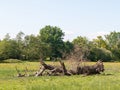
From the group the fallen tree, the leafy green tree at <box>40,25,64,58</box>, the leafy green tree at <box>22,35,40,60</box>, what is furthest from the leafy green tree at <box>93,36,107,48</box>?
the fallen tree

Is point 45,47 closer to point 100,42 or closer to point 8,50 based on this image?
point 8,50

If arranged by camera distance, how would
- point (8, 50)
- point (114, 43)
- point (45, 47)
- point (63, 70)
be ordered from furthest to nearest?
point (114, 43) < point (45, 47) < point (8, 50) < point (63, 70)

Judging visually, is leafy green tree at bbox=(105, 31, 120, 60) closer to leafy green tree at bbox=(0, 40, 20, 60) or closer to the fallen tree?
leafy green tree at bbox=(0, 40, 20, 60)

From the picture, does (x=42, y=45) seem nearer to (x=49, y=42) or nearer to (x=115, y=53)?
(x=49, y=42)

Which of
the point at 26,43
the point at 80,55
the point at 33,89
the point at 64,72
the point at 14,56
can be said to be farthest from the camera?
the point at 26,43

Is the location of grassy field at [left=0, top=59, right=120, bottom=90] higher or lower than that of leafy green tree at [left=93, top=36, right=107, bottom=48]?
lower

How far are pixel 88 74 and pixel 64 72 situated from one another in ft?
8.95

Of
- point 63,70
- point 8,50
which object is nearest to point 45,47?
point 8,50

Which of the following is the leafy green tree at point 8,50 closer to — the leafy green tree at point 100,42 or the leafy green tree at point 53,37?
the leafy green tree at point 53,37

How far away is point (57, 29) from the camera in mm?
128500

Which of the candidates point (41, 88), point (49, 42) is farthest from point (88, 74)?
point (49, 42)

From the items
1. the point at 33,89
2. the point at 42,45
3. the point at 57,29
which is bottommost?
the point at 33,89

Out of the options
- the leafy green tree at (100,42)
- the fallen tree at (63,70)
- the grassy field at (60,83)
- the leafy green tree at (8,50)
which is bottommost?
the grassy field at (60,83)

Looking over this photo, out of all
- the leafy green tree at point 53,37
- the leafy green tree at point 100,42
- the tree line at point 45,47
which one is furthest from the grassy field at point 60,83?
the leafy green tree at point 100,42
